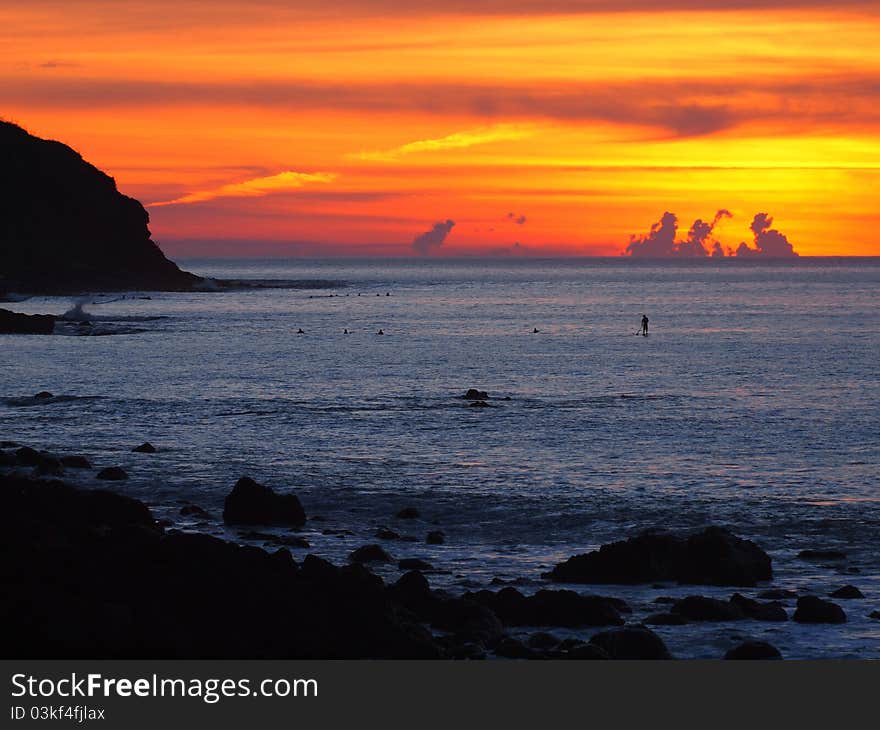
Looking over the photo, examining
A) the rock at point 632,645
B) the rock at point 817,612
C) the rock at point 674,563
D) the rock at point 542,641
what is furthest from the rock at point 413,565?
the rock at point 817,612

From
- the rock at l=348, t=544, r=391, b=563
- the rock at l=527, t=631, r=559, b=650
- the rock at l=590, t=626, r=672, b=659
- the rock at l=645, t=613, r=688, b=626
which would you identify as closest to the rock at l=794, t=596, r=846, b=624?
the rock at l=645, t=613, r=688, b=626

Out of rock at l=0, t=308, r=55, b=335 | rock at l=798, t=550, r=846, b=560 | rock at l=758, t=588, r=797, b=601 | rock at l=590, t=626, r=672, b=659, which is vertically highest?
rock at l=0, t=308, r=55, b=335

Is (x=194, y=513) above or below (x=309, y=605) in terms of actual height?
below

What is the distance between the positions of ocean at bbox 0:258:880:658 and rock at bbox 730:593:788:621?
0.45 meters

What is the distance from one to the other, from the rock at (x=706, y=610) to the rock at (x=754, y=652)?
9.09ft

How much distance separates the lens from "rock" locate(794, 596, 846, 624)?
77.2 feet

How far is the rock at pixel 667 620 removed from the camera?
2342 cm

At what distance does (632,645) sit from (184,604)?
24.4 feet

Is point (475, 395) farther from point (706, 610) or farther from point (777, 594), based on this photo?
point (706, 610)

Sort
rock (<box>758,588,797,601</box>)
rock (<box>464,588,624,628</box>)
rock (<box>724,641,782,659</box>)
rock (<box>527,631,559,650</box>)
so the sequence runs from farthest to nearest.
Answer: rock (<box>758,588,797,601</box>)
rock (<box>464,588,624,628</box>)
rock (<box>527,631,559,650</box>)
rock (<box>724,641,782,659</box>)

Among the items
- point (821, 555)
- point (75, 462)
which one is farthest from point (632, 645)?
point (75, 462)

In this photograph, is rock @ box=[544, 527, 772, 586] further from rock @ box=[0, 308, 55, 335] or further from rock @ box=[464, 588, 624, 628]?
rock @ box=[0, 308, 55, 335]

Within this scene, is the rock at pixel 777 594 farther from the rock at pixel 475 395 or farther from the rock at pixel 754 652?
Answer: the rock at pixel 475 395

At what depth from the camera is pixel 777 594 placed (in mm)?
25656
